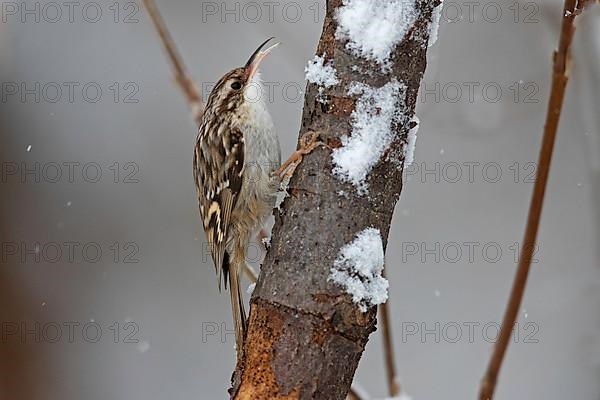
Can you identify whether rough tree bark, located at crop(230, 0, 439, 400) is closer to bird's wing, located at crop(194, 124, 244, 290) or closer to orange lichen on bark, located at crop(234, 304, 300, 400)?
orange lichen on bark, located at crop(234, 304, 300, 400)

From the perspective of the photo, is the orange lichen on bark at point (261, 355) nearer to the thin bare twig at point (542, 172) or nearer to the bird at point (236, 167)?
the thin bare twig at point (542, 172)

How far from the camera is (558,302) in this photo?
6102mm

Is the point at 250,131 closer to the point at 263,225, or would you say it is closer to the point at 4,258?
the point at 263,225

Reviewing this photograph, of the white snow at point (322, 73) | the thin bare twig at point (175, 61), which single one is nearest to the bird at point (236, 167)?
the thin bare twig at point (175, 61)

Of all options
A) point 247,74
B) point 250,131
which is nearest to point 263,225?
point 250,131

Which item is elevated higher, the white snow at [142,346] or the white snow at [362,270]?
the white snow at [362,270]

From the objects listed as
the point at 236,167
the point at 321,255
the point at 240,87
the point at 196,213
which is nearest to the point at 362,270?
the point at 321,255

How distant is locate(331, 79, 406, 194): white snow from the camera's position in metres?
1.88

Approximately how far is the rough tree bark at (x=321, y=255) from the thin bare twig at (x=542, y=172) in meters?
0.31

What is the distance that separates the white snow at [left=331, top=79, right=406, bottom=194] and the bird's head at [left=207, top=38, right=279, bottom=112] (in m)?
1.38

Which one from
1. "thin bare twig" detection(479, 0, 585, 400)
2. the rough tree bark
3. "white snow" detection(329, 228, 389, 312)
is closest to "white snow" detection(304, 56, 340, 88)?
the rough tree bark

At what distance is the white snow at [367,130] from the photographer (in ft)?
6.15

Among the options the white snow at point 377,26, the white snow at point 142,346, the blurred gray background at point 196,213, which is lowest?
the white snow at point 142,346

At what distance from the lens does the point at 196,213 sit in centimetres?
681
